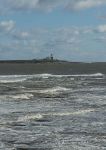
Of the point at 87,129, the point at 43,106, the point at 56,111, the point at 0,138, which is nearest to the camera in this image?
the point at 0,138

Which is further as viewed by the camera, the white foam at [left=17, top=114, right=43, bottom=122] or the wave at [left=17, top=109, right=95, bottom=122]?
the wave at [left=17, top=109, right=95, bottom=122]

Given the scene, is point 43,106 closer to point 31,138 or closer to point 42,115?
point 42,115

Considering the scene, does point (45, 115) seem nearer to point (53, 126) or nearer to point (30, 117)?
point (30, 117)

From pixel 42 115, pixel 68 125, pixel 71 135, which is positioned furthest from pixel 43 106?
pixel 71 135

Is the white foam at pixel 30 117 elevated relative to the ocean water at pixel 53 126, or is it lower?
elevated

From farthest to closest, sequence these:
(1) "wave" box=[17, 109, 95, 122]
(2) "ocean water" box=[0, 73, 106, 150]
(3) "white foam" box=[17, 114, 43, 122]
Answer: (1) "wave" box=[17, 109, 95, 122]
(3) "white foam" box=[17, 114, 43, 122]
(2) "ocean water" box=[0, 73, 106, 150]

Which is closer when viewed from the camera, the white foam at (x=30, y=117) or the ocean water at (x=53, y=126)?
the ocean water at (x=53, y=126)

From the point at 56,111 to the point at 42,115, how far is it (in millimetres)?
1983

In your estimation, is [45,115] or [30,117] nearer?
[30,117]

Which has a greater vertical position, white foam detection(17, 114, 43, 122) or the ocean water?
white foam detection(17, 114, 43, 122)

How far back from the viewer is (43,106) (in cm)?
2941

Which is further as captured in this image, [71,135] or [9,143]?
[71,135]

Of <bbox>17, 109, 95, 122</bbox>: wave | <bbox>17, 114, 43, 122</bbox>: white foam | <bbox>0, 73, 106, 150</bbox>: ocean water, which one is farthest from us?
<bbox>17, 109, 95, 122</bbox>: wave

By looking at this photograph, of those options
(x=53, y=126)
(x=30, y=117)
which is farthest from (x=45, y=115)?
(x=53, y=126)
